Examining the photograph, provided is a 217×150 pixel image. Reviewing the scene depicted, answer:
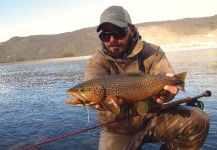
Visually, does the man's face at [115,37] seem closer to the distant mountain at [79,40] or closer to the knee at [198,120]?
the knee at [198,120]

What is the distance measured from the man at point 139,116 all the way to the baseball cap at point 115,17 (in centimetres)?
6

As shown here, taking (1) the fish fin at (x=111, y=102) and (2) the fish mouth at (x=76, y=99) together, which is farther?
(1) the fish fin at (x=111, y=102)

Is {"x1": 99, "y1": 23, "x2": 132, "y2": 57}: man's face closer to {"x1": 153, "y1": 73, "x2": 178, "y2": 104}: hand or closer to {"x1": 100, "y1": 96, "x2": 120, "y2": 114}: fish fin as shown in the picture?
{"x1": 153, "y1": 73, "x2": 178, "y2": 104}: hand

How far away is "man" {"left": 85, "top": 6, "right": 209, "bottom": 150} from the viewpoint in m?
5.17

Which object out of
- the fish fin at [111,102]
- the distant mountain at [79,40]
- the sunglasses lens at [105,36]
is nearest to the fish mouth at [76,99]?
the fish fin at [111,102]

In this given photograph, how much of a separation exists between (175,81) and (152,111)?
1.04 m

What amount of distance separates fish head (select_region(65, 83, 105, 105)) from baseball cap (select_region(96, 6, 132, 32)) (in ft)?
3.55

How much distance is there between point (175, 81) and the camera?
14.8 ft

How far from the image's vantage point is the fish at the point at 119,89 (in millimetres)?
4078

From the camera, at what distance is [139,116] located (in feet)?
17.3

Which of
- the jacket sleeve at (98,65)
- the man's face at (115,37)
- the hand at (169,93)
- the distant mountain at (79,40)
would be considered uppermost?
the man's face at (115,37)

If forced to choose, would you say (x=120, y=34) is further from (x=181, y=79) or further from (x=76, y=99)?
(x=76, y=99)

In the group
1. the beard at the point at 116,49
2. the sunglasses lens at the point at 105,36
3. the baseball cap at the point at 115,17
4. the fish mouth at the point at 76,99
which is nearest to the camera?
the fish mouth at the point at 76,99

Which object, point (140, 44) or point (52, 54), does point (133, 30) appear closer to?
point (140, 44)
